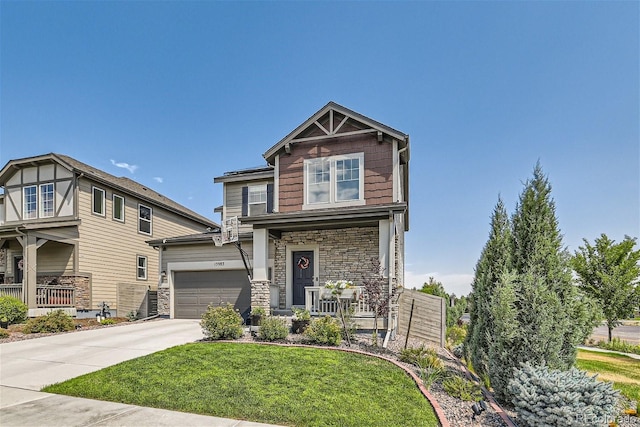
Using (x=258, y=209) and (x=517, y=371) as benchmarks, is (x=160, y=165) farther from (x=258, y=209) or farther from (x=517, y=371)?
(x=517, y=371)

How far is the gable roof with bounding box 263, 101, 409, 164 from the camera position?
12414 mm

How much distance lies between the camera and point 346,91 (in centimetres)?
1428

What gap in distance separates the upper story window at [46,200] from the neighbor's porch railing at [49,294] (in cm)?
376

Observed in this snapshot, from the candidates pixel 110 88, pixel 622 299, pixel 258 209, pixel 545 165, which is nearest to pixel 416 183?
pixel 258 209

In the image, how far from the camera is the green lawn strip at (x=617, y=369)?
7.59 meters

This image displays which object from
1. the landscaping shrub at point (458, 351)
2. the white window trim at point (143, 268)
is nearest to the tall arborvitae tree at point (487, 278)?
the landscaping shrub at point (458, 351)

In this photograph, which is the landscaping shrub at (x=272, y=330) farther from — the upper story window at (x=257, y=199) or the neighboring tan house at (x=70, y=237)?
the neighboring tan house at (x=70, y=237)

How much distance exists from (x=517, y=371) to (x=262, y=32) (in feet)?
39.3

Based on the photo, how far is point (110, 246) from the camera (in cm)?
1777

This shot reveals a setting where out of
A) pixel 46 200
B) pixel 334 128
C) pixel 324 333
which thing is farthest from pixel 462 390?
pixel 46 200

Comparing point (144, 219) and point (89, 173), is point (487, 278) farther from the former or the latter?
point (144, 219)

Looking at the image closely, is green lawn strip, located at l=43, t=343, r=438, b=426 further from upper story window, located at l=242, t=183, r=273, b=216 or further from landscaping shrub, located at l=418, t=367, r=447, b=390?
upper story window, located at l=242, t=183, r=273, b=216

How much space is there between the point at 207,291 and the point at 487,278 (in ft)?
38.9

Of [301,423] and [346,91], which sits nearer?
[301,423]
